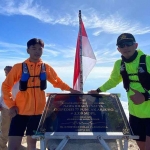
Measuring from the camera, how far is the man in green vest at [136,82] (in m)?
4.24

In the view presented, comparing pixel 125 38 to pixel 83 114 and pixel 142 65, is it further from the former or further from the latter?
pixel 83 114

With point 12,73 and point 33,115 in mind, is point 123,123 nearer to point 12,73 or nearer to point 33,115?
point 33,115

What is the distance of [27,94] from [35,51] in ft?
3.43

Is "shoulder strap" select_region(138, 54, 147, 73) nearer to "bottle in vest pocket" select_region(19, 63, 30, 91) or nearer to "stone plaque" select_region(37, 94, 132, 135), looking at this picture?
"stone plaque" select_region(37, 94, 132, 135)

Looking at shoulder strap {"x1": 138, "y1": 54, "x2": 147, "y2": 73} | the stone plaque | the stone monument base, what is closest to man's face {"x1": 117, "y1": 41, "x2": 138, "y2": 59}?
shoulder strap {"x1": 138, "y1": 54, "x2": 147, "y2": 73}

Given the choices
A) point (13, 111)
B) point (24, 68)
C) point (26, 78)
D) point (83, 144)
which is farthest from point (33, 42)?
point (83, 144)

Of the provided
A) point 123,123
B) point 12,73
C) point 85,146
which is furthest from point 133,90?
point 12,73

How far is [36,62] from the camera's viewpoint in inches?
193

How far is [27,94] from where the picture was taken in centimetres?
473

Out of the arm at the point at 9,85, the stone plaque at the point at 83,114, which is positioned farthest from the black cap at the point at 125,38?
the arm at the point at 9,85

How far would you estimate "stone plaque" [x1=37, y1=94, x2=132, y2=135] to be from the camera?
398 cm

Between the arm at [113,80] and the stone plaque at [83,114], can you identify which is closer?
the stone plaque at [83,114]

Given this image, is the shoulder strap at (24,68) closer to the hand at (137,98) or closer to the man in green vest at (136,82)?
the man in green vest at (136,82)

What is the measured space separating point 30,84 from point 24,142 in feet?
14.2
